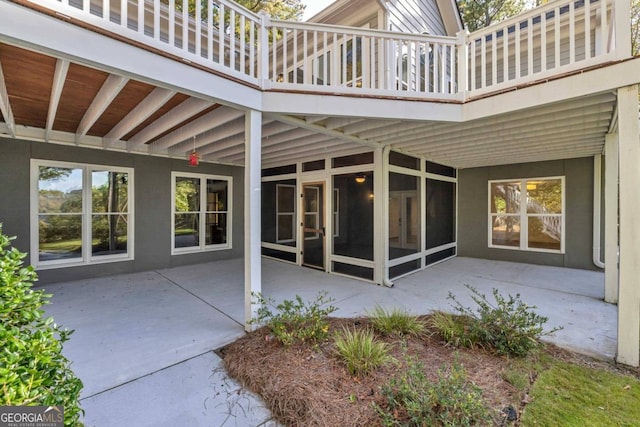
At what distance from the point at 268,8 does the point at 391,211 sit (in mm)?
10834

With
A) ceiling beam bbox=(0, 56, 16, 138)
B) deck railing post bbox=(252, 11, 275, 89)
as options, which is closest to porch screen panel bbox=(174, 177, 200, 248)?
ceiling beam bbox=(0, 56, 16, 138)

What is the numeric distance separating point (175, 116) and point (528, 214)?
26.0 ft

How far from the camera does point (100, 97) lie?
332 centimetres

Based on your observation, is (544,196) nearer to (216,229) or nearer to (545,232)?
(545,232)

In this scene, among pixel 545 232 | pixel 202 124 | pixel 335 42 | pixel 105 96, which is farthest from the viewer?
pixel 545 232

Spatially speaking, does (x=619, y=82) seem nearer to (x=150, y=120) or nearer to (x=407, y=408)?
(x=407, y=408)

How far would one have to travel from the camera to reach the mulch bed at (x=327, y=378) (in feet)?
6.48

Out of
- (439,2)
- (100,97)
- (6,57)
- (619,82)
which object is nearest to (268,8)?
(439,2)

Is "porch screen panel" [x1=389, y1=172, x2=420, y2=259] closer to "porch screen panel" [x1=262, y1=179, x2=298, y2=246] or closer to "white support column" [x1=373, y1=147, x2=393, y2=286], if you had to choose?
"white support column" [x1=373, y1=147, x2=393, y2=286]

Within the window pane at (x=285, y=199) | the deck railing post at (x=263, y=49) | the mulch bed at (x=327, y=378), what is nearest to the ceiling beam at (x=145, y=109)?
the deck railing post at (x=263, y=49)

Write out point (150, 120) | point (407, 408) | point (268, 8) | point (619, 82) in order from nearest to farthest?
1. point (407, 408)
2. point (619, 82)
3. point (150, 120)
4. point (268, 8)

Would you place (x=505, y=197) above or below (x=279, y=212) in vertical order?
above

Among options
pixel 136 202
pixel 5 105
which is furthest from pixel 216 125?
pixel 136 202

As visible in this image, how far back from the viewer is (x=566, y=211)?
20.7 feet
